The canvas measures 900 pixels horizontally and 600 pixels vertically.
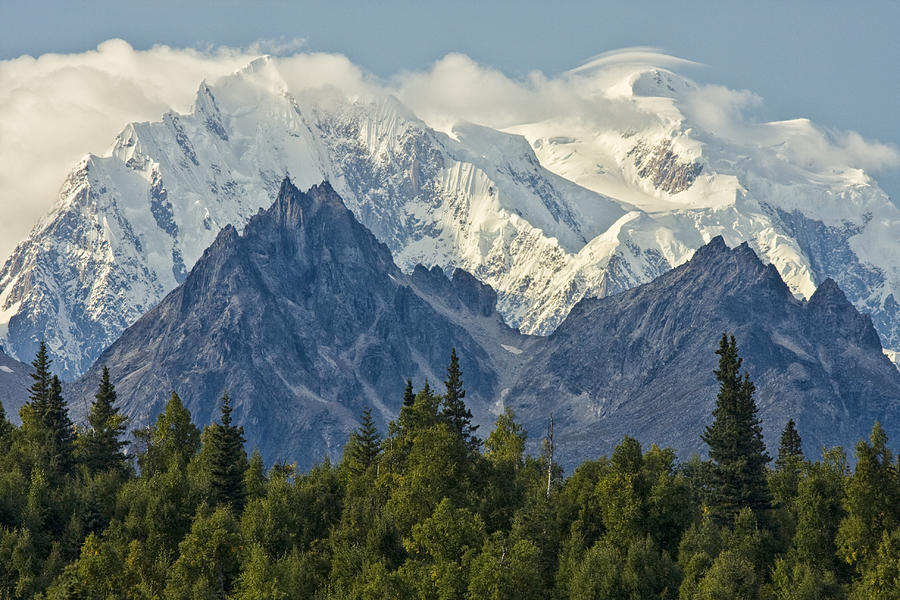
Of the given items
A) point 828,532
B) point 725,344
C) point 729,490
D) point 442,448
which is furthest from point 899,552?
point 442,448

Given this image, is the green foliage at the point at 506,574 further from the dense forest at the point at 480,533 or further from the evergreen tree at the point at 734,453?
the evergreen tree at the point at 734,453

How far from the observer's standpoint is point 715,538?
180250mm

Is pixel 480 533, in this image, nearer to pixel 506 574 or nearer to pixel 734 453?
pixel 506 574

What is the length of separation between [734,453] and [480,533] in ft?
105

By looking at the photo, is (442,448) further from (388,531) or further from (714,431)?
(714,431)

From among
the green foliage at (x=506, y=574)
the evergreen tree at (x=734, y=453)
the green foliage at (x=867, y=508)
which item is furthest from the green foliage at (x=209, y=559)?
the green foliage at (x=867, y=508)

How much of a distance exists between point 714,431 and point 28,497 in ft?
254

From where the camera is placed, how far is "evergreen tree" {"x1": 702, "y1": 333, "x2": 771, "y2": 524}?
189m

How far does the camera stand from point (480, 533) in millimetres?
179500

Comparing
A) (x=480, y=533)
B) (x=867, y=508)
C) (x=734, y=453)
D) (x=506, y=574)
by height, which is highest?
(x=734, y=453)

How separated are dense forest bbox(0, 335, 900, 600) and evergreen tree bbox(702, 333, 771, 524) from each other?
0.66 feet

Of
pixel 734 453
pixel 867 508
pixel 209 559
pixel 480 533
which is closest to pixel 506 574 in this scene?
pixel 480 533

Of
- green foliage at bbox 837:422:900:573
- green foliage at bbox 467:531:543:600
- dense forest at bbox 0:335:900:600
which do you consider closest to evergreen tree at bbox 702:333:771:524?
dense forest at bbox 0:335:900:600

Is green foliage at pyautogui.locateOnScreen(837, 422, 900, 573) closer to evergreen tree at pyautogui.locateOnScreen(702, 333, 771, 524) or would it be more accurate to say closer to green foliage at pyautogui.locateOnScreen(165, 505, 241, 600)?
evergreen tree at pyautogui.locateOnScreen(702, 333, 771, 524)
